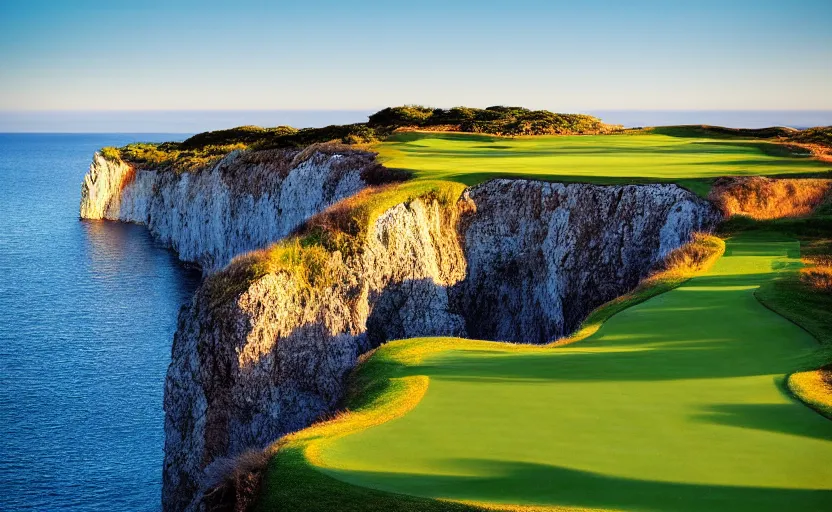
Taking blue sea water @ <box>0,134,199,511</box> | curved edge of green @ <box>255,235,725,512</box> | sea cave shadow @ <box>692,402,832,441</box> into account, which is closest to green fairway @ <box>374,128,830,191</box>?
curved edge of green @ <box>255,235,725,512</box>

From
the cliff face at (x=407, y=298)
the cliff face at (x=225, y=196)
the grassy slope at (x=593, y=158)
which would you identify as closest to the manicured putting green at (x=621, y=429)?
the cliff face at (x=407, y=298)

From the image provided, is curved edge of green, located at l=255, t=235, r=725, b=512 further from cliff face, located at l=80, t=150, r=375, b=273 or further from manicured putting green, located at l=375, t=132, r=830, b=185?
cliff face, located at l=80, t=150, r=375, b=273

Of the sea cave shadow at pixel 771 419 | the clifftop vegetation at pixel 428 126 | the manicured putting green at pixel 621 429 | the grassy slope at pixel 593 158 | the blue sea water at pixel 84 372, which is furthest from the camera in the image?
the clifftop vegetation at pixel 428 126

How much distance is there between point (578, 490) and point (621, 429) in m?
2.54

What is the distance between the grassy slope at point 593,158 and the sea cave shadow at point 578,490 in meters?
23.4

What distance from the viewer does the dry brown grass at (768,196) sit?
1284 inches

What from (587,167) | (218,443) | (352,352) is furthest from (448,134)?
(218,443)

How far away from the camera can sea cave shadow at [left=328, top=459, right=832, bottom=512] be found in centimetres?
1120

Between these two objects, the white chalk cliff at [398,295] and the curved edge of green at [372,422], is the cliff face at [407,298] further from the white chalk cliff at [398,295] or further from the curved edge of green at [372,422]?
the curved edge of green at [372,422]

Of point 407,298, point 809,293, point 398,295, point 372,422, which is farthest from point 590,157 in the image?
point 372,422

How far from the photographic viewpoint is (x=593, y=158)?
43688 millimetres

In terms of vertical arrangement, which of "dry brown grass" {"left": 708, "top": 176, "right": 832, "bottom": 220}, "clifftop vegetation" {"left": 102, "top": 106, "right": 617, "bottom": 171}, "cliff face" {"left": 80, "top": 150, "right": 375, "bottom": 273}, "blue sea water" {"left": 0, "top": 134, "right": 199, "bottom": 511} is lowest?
"blue sea water" {"left": 0, "top": 134, "right": 199, "bottom": 511}

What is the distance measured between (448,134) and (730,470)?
158 feet

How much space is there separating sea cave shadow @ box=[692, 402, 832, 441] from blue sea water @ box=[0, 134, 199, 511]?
21834 mm
